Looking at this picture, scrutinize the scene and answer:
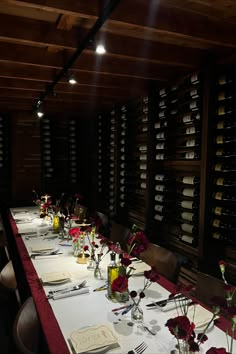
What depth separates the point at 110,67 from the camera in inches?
127

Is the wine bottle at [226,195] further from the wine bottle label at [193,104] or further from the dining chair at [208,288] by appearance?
the dining chair at [208,288]

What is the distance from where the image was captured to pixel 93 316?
1.45m

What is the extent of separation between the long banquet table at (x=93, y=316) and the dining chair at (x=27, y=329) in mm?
49

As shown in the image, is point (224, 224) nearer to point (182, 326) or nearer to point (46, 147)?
point (182, 326)

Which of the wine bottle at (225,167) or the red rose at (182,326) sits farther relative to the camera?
the wine bottle at (225,167)

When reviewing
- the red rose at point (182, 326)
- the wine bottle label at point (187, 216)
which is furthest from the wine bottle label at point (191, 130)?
the red rose at point (182, 326)

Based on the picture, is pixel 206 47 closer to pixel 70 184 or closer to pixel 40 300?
pixel 40 300

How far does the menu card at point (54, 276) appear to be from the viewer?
186 cm

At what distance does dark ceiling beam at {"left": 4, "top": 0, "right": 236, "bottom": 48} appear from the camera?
6.16ft

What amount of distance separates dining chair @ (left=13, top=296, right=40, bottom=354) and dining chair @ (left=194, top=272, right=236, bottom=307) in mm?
964

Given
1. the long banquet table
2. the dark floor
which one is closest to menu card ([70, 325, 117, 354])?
the long banquet table

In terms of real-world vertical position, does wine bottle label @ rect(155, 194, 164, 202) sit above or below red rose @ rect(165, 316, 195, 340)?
above

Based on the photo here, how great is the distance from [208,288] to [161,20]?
188 cm

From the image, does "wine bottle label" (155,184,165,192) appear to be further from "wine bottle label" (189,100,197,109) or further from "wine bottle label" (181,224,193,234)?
"wine bottle label" (189,100,197,109)
